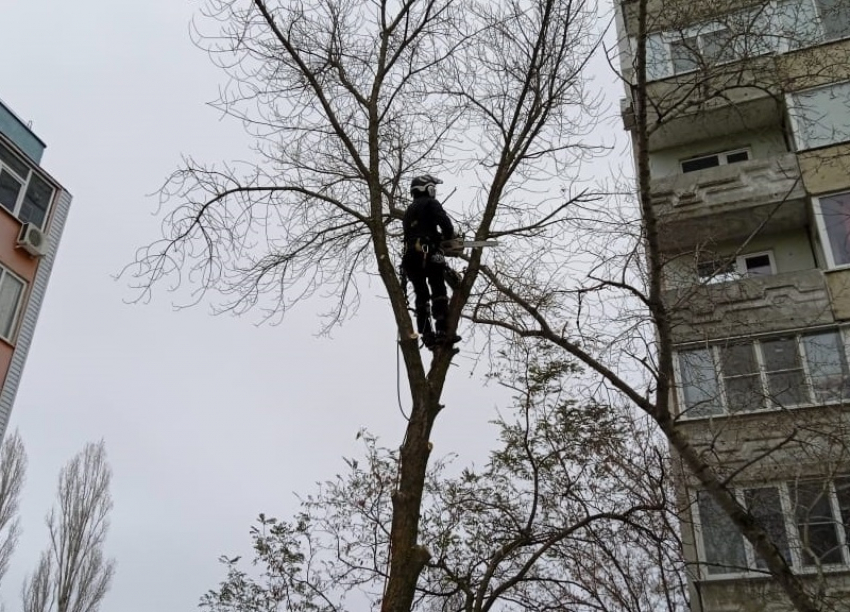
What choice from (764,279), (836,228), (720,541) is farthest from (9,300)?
(836,228)

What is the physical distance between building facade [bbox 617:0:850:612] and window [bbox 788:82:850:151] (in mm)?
26

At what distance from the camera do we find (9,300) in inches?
625

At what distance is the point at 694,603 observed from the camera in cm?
1152

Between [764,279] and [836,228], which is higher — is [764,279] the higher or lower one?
the lower one

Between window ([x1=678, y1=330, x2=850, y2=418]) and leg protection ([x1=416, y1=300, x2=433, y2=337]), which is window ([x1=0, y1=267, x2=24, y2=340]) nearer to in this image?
leg protection ([x1=416, y1=300, x2=433, y2=337])

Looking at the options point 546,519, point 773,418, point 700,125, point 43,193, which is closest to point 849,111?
point 700,125

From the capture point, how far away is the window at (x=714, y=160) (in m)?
15.4

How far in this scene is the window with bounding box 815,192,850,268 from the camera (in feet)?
42.3

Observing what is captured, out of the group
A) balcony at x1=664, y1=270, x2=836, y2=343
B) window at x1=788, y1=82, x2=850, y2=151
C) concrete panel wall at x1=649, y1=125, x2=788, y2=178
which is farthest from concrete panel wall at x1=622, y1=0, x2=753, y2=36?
concrete panel wall at x1=649, y1=125, x2=788, y2=178

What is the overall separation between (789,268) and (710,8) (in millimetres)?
7819

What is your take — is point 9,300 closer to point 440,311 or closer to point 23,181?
point 23,181

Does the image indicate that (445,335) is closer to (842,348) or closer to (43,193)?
(842,348)

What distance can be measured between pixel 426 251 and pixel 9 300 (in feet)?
38.7

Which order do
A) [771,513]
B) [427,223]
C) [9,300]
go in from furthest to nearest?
1. [9,300]
2. [771,513]
3. [427,223]
